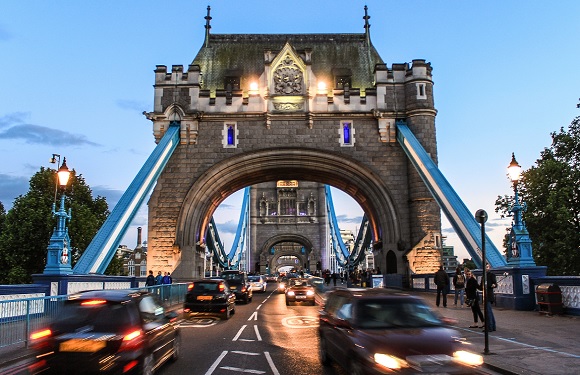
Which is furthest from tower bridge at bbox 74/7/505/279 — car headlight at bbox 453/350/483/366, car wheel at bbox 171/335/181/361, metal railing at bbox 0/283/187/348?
car headlight at bbox 453/350/483/366

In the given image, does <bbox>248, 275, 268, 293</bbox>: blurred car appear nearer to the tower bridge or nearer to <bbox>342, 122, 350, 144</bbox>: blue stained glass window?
the tower bridge

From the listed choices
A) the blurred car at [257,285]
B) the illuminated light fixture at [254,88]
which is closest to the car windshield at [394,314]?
the illuminated light fixture at [254,88]

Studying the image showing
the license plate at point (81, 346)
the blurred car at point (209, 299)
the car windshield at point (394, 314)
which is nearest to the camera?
the license plate at point (81, 346)

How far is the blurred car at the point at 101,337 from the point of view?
6.23m

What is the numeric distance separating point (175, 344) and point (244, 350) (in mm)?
1704

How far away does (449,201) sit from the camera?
966 inches

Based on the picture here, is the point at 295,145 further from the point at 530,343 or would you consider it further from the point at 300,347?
the point at 530,343

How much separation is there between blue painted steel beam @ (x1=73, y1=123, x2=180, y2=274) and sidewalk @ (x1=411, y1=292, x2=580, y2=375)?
15.2 m

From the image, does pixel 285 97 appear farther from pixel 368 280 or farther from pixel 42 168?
pixel 42 168

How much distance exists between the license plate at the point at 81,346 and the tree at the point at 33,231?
3084 cm

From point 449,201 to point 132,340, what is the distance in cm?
2040

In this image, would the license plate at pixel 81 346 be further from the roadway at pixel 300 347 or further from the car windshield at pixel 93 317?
the roadway at pixel 300 347

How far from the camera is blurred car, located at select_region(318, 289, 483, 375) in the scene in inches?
236

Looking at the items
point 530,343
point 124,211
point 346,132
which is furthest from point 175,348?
point 346,132
